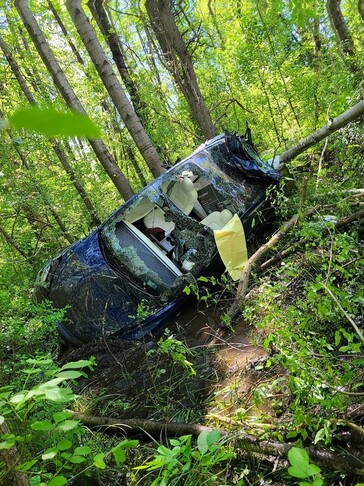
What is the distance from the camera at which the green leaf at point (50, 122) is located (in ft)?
1.27

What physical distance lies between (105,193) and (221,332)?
7.48 metres

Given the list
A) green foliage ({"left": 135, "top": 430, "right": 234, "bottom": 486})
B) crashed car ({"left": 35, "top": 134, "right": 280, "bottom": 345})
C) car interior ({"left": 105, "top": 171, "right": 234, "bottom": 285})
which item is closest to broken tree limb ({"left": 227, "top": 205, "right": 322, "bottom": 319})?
crashed car ({"left": 35, "top": 134, "right": 280, "bottom": 345})

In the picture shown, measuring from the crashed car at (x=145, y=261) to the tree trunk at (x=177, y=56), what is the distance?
6.80 feet

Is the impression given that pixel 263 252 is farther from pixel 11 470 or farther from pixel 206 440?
pixel 11 470

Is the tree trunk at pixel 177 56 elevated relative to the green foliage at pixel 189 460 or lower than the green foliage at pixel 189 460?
elevated

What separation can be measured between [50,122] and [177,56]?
23.3 feet

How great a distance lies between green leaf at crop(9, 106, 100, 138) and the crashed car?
132 inches

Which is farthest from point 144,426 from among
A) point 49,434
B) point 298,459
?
point 298,459

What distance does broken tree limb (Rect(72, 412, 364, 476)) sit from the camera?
1664mm

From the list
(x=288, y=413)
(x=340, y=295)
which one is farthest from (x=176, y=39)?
(x=288, y=413)

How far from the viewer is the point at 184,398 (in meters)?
2.85

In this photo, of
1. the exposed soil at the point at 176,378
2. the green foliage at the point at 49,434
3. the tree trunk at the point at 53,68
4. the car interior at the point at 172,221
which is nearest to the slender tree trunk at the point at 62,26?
the tree trunk at the point at 53,68

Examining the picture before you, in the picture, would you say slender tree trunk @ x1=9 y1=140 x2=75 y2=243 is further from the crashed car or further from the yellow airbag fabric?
the yellow airbag fabric

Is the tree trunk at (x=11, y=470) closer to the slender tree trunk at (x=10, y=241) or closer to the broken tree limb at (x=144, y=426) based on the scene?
the broken tree limb at (x=144, y=426)
